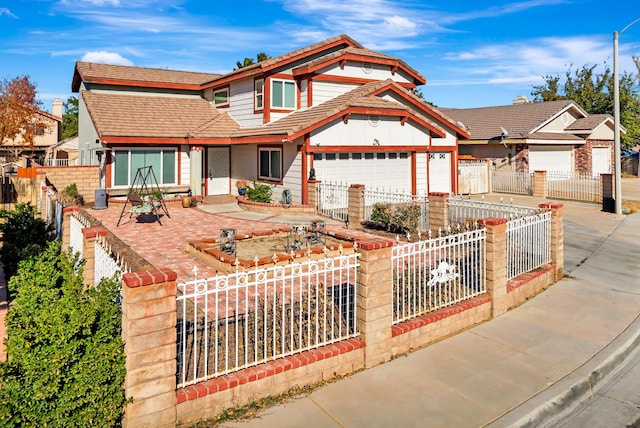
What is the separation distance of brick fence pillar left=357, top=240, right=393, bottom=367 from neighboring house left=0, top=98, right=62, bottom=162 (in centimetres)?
5279

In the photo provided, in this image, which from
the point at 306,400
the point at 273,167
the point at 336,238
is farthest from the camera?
the point at 273,167

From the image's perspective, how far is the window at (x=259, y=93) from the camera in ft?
75.1

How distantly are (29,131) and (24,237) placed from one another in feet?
148

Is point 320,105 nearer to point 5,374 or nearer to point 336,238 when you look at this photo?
point 336,238

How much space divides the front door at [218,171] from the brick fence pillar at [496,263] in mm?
18011

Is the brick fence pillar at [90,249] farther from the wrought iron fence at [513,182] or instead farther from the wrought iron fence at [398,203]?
the wrought iron fence at [513,182]

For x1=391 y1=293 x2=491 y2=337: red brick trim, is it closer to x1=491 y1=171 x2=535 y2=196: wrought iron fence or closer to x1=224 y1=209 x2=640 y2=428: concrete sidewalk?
x1=224 y1=209 x2=640 y2=428: concrete sidewalk

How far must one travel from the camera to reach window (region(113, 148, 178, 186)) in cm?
2173

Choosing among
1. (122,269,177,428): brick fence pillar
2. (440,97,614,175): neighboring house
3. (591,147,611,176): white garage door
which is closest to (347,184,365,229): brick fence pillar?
(122,269,177,428): brick fence pillar

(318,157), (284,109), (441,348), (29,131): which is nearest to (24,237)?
→ (441,348)

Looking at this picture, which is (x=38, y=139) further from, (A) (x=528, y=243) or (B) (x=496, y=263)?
(B) (x=496, y=263)

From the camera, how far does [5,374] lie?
4.44 metres

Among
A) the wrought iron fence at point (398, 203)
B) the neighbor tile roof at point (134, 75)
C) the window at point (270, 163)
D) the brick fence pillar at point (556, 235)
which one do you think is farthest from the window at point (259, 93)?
the brick fence pillar at point (556, 235)

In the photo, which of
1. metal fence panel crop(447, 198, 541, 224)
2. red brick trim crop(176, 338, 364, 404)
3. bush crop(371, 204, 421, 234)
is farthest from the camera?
bush crop(371, 204, 421, 234)
